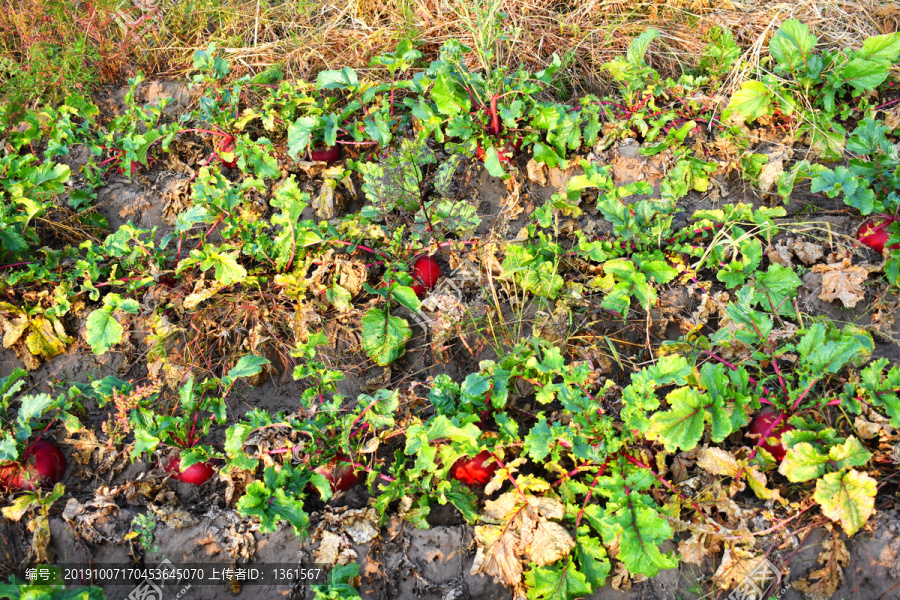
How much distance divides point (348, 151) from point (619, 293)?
62.7 inches

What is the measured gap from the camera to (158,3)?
3893 mm

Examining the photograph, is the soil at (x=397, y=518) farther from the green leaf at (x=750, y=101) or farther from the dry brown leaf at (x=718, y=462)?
the green leaf at (x=750, y=101)

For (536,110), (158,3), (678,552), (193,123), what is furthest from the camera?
(158,3)

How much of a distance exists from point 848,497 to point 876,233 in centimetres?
121

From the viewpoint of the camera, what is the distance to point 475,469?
193cm

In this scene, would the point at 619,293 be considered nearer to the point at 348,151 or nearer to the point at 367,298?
the point at 367,298

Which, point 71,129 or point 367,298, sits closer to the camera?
point 367,298

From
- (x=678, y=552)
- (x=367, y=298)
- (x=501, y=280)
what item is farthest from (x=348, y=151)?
(x=678, y=552)

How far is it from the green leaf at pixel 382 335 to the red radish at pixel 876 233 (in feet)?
6.17

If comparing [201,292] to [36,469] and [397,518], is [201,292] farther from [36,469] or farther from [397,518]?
[397,518]

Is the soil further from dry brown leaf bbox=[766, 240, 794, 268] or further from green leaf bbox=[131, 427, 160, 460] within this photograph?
green leaf bbox=[131, 427, 160, 460]

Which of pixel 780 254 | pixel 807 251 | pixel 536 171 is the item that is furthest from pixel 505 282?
pixel 807 251

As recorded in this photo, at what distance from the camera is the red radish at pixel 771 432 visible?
182 centimetres

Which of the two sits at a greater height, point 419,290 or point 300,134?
point 300,134
